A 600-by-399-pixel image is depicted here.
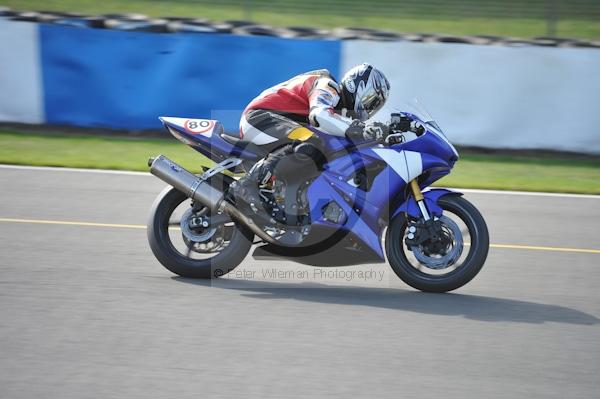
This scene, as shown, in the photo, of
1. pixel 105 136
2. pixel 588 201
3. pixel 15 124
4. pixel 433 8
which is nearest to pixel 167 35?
pixel 105 136

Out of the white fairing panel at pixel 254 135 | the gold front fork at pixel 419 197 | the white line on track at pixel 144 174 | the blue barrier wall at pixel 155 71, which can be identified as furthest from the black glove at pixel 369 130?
the blue barrier wall at pixel 155 71

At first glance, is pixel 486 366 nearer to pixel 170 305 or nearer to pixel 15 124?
pixel 170 305

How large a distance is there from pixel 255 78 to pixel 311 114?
605 cm

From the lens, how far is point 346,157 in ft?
20.1

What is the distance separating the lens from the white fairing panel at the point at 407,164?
6.00 metres

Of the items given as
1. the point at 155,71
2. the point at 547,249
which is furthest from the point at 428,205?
the point at 155,71

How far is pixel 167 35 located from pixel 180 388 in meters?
8.43

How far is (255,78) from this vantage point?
1195cm

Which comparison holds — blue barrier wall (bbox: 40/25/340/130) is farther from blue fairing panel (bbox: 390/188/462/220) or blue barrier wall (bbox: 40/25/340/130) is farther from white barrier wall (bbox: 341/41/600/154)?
blue fairing panel (bbox: 390/188/462/220)

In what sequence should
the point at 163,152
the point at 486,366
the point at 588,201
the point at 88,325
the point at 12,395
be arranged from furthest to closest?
the point at 163,152 < the point at 588,201 < the point at 88,325 < the point at 486,366 < the point at 12,395

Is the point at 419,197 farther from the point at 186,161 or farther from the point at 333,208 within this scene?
the point at 186,161

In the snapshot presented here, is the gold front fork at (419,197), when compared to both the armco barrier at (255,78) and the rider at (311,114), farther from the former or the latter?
the armco barrier at (255,78)

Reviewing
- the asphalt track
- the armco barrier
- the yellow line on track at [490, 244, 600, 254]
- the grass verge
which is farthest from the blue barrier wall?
the yellow line on track at [490, 244, 600, 254]

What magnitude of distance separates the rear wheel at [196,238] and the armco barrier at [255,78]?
15.6 ft
